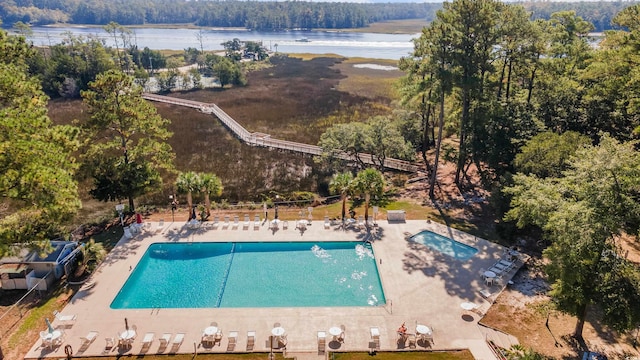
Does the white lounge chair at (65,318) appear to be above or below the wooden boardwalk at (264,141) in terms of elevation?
below

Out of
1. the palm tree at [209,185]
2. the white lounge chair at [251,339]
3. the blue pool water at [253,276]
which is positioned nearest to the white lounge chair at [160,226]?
the blue pool water at [253,276]

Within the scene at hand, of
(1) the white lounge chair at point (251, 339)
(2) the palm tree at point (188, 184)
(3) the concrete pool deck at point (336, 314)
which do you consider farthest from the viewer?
(2) the palm tree at point (188, 184)

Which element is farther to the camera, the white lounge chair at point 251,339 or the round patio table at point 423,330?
the round patio table at point 423,330

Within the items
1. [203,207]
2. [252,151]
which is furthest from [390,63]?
[203,207]

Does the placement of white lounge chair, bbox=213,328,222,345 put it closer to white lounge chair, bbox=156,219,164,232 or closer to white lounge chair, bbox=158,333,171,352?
white lounge chair, bbox=158,333,171,352

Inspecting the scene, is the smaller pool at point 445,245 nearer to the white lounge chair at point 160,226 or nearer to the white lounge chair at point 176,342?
the white lounge chair at point 176,342

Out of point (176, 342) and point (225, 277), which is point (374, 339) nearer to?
point (176, 342)
